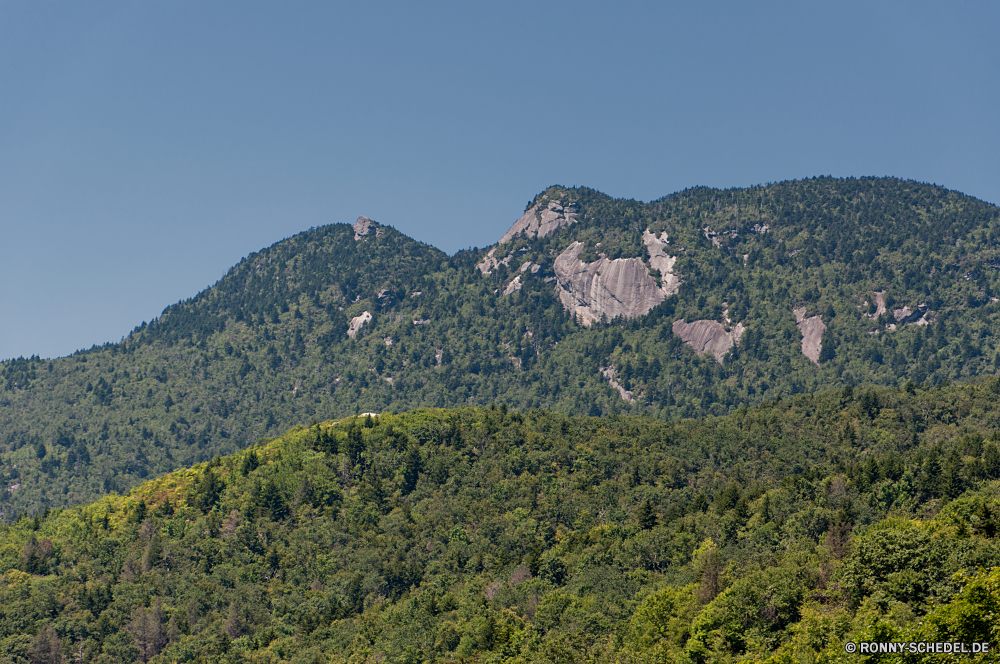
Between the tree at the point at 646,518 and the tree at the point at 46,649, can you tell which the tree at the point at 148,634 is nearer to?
the tree at the point at 46,649

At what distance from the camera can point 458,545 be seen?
19850 cm

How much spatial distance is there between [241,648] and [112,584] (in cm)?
4115

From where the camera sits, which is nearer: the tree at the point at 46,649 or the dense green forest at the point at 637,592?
the dense green forest at the point at 637,592

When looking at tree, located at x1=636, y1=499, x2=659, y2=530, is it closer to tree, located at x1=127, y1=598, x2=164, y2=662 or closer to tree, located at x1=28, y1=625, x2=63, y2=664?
tree, located at x1=127, y1=598, x2=164, y2=662

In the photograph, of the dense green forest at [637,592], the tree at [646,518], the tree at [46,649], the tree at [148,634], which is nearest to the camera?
the dense green forest at [637,592]

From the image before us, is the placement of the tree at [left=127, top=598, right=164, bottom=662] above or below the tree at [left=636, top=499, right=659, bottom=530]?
below

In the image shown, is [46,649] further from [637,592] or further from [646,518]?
[646,518]

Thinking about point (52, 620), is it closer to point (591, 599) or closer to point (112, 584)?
point (112, 584)

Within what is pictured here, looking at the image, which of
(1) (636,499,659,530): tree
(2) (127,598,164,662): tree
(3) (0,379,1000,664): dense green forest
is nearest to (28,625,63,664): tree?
(3) (0,379,1000,664): dense green forest

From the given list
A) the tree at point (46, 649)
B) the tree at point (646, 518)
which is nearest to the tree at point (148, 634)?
the tree at point (46, 649)

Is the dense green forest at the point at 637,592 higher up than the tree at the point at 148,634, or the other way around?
the dense green forest at the point at 637,592

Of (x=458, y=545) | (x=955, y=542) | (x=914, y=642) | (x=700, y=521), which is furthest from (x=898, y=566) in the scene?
(x=458, y=545)

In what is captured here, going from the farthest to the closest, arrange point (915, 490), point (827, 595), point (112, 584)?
1. point (112, 584)
2. point (915, 490)
3. point (827, 595)

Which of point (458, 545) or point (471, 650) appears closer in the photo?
point (471, 650)
